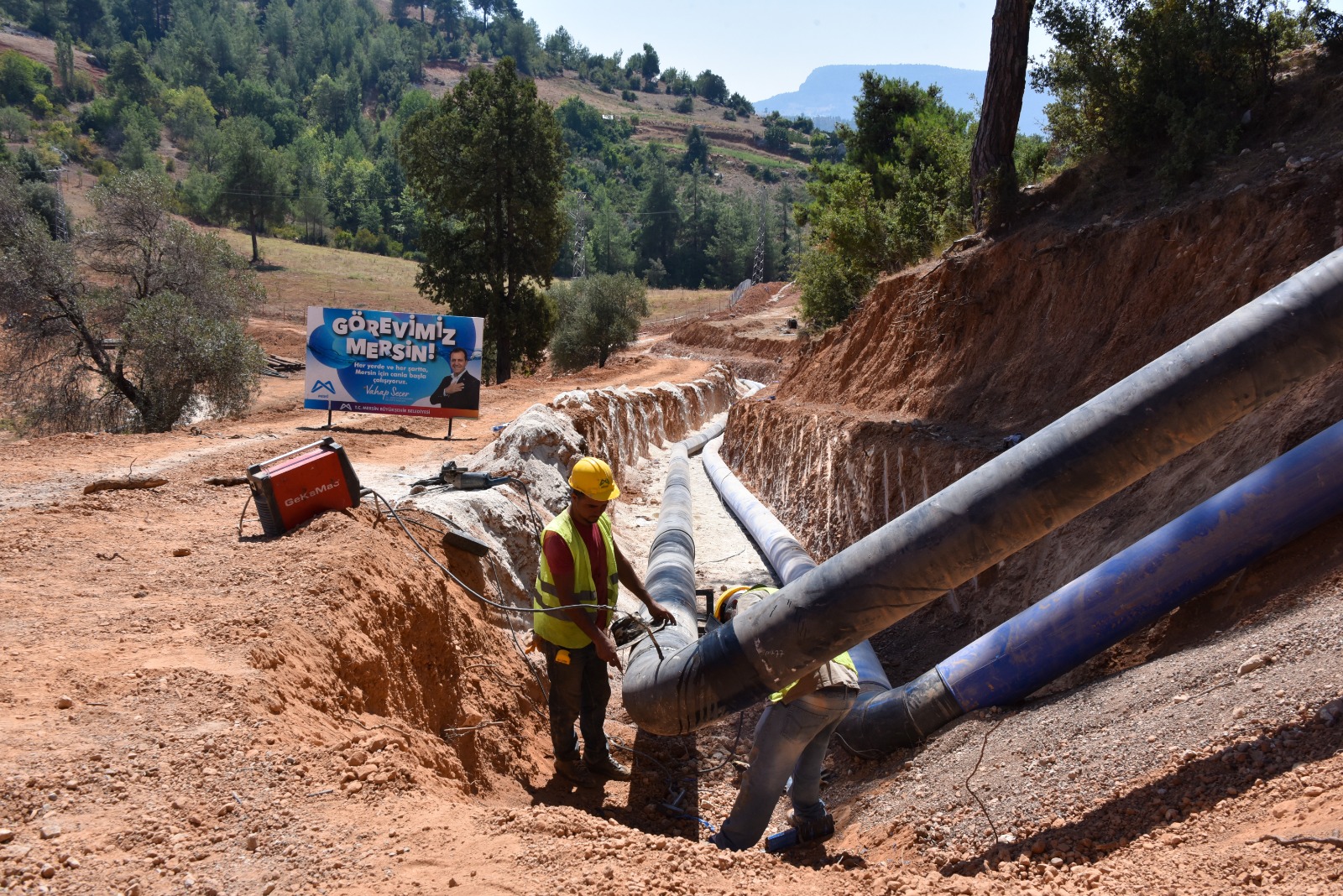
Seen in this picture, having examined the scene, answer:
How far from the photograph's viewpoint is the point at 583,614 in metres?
5.74

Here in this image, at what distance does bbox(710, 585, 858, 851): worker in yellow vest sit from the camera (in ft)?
17.3

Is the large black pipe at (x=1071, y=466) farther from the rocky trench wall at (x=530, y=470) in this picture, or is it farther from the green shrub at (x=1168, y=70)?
the green shrub at (x=1168, y=70)

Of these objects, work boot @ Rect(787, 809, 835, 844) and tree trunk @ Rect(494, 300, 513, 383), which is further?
tree trunk @ Rect(494, 300, 513, 383)

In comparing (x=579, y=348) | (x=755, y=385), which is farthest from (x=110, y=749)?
(x=579, y=348)

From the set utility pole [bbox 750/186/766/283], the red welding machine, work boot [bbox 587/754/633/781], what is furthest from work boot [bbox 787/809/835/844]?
utility pole [bbox 750/186/766/283]

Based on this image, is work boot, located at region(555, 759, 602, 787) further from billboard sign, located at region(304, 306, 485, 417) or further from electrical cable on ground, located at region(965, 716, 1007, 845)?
billboard sign, located at region(304, 306, 485, 417)

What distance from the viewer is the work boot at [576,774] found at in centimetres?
629

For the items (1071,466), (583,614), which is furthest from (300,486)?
(1071,466)

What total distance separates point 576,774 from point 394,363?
10124mm

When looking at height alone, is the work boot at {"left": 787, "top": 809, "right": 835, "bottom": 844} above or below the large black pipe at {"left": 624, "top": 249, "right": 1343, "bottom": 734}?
below

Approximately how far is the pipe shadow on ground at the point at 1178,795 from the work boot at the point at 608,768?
9.10 ft

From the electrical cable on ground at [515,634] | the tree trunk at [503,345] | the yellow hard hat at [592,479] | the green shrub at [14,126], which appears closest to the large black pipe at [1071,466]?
the yellow hard hat at [592,479]

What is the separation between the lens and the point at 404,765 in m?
4.61

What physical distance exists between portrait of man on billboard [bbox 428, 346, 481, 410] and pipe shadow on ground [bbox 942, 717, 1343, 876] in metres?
12.0
